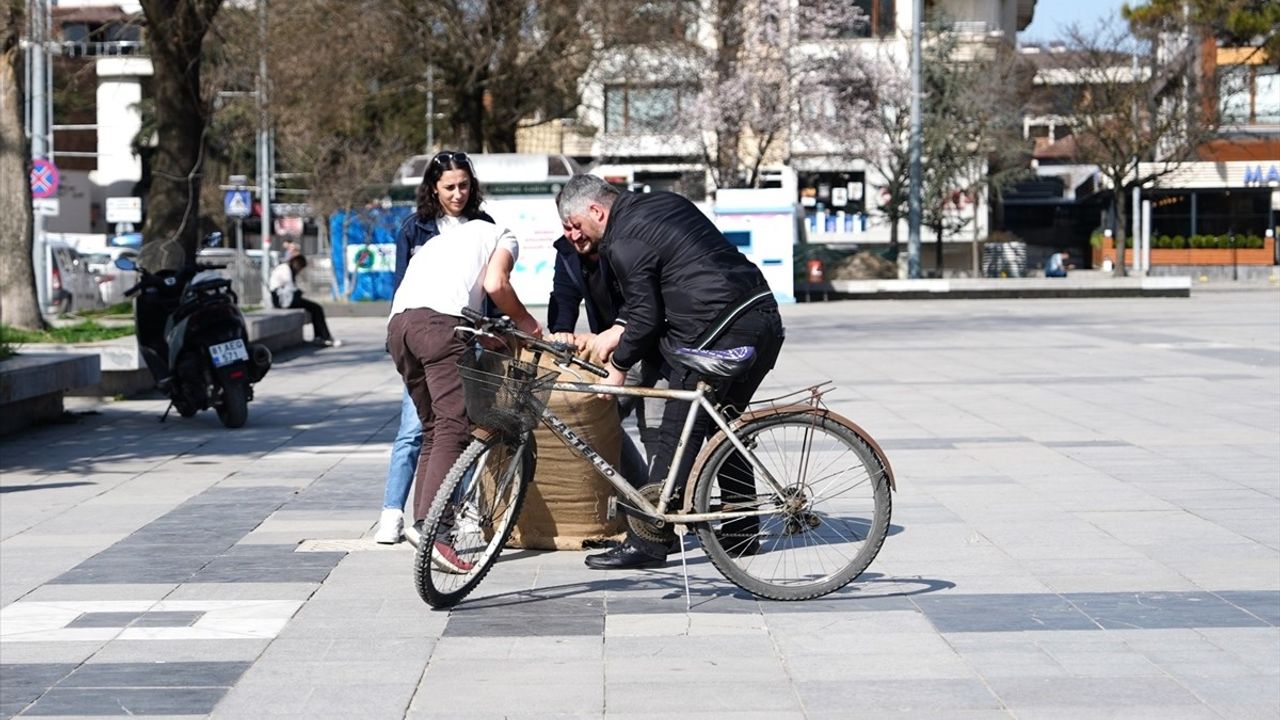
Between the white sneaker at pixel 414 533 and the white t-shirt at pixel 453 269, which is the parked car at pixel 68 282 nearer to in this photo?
the white t-shirt at pixel 453 269

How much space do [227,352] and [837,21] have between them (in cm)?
3920

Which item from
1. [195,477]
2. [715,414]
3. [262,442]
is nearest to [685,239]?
[715,414]

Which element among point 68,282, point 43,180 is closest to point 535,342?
point 43,180

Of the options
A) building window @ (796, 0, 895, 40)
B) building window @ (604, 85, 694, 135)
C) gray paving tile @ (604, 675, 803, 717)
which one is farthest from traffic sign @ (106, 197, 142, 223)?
gray paving tile @ (604, 675, 803, 717)

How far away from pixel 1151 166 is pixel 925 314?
1061 inches

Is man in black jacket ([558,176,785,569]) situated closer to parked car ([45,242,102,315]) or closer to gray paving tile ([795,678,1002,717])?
gray paving tile ([795,678,1002,717])

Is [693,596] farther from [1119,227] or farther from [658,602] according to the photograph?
[1119,227]

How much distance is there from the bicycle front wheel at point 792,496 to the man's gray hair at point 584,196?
111 centimetres

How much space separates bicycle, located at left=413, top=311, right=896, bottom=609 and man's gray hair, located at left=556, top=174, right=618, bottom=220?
582 mm

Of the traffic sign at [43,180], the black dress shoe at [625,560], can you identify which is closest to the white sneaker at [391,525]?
the black dress shoe at [625,560]

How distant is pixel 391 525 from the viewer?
→ 775cm

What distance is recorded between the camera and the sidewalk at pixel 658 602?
5.22 m

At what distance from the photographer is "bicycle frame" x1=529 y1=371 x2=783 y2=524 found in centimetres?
642

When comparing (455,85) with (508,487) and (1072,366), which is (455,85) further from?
(508,487)
